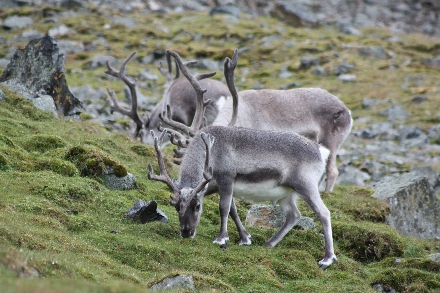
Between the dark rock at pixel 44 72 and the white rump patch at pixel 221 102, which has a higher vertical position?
the dark rock at pixel 44 72

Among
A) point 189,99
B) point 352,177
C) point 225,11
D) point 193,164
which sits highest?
point 193,164

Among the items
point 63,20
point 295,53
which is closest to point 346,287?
point 295,53

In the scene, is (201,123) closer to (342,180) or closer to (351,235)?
(351,235)

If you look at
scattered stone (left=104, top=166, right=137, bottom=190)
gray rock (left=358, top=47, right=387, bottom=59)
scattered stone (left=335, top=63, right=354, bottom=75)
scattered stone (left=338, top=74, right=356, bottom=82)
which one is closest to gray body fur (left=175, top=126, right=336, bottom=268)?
scattered stone (left=104, top=166, right=137, bottom=190)

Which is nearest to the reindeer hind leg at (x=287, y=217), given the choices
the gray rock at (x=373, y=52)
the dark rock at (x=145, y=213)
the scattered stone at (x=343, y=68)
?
the dark rock at (x=145, y=213)

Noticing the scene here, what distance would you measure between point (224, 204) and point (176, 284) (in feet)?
9.52

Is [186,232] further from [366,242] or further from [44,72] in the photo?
[44,72]

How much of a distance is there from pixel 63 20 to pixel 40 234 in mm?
39685

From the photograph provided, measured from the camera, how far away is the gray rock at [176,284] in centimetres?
909

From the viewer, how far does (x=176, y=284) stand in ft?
30.2

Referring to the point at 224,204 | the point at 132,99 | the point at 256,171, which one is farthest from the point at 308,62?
the point at 224,204

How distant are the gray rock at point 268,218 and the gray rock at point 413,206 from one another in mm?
3489

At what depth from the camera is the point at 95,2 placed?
54.3m

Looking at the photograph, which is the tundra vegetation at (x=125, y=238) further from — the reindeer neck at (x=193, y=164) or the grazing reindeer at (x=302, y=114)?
the grazing reindeer at (x=302, y=114)
